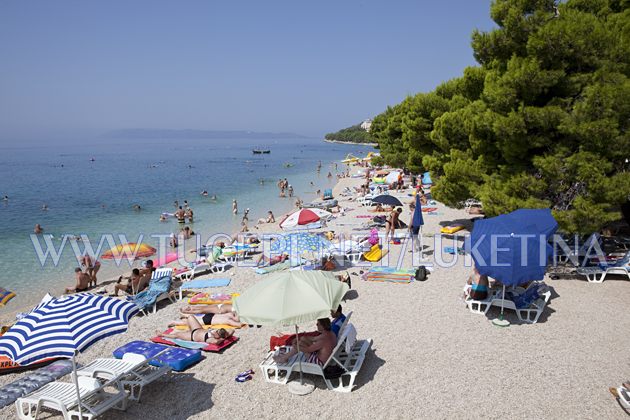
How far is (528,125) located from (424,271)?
4368 millimetres

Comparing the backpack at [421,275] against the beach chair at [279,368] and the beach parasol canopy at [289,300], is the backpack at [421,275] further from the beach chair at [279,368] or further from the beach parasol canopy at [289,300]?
the beach parasol canopy at [289,300]

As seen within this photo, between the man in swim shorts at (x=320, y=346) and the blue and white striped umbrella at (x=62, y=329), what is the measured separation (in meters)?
2.40

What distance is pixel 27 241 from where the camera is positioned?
2109 centimetres

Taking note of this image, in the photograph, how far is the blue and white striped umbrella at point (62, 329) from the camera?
503 cm

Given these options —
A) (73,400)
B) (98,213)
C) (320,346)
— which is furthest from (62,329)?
(98,213)

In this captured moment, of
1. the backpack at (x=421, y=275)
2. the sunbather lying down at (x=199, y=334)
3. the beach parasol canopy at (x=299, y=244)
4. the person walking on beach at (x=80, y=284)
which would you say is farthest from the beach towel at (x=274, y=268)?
the person walking on beach at (x=80, y=284)

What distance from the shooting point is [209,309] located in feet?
29.5

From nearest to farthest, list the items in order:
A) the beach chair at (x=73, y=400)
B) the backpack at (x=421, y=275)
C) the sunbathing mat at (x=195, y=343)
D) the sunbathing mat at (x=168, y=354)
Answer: the beach chair at (x=73, y=400) < the sunbathing mat at (x=168, y=354) < the sunbathing mat at (x=195, y=343) < the backpack at (x=421, y=275)

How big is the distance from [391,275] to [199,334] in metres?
4.96

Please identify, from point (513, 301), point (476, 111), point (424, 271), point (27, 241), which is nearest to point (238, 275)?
point (424, 271)

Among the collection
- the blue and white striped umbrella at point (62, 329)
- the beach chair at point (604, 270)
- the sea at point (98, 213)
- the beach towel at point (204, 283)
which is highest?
the blue and white striped umbrella at point (62, 329)

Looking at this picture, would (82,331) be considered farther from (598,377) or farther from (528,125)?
(528,125)

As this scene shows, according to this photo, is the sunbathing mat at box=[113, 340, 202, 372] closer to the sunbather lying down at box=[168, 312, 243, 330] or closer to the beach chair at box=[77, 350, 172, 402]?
the beach chair at box=[77, 350, 172, 402]

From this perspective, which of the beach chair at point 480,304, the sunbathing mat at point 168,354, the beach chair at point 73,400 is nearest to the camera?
the beach chair at point 73,400
